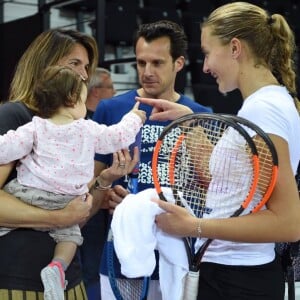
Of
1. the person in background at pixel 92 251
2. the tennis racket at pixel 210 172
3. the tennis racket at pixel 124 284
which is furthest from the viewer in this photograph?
the person in background at pixel 92 251

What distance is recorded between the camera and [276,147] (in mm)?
1362

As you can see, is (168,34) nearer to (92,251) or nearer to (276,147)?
(276,147)

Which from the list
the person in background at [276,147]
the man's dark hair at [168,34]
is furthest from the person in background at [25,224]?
the man's dark hair at [168,34]

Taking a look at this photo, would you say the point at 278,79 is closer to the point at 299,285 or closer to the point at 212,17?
the point at 212,17

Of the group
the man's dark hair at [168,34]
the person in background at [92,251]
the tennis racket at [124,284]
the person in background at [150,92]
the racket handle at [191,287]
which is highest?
the man's dark hair at [168,34]

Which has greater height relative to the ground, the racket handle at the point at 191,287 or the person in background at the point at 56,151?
the person in background at the point at 56,151

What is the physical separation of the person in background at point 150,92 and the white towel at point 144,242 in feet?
1.75

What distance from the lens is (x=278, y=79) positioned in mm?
1510

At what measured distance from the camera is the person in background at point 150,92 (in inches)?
85.9

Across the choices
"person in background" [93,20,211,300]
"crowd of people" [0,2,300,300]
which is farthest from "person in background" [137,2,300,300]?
"person in background" [93,20,211,300]

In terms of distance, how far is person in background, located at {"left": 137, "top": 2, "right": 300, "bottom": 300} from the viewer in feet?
4.50

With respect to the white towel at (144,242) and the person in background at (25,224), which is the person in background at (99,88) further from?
the white towel at (144,242)

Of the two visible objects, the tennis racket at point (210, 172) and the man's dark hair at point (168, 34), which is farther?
the man's dark hair at point (168, 34)

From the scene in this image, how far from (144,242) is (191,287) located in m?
0.15
